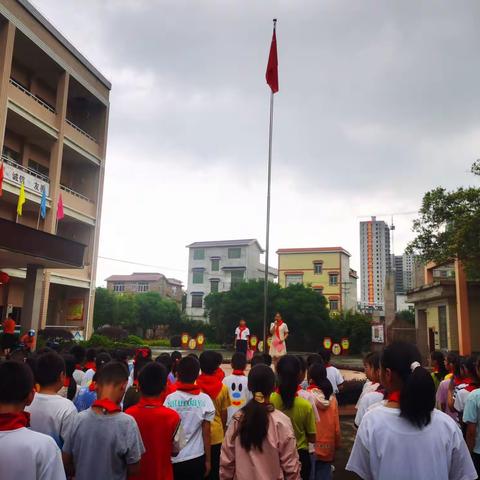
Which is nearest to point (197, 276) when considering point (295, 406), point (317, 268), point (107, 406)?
point (317, 268)

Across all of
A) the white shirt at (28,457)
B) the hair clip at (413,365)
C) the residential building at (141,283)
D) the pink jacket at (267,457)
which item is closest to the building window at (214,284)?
the residential building at (141,283)

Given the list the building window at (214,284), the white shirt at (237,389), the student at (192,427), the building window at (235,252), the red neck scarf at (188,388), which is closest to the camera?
the student at (192,427)

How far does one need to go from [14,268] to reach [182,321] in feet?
86.6

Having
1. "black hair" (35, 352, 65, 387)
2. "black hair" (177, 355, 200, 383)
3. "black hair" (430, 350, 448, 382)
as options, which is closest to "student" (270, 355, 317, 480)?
"black hair" (177, 355, 200, 383)

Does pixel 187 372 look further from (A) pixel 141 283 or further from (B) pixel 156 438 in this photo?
(A) pixel 141 283

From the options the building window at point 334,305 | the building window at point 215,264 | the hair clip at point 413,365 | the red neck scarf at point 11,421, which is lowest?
the red neck scarf at point 11,421

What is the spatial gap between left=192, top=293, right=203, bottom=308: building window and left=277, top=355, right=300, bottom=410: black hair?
4922cm

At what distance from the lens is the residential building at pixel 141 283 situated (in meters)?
61.1

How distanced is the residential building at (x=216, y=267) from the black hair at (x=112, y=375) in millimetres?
48612

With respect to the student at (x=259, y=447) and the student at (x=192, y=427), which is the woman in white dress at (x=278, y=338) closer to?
the student at (x=192, y=427)

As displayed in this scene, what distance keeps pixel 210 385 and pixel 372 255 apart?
84.4m

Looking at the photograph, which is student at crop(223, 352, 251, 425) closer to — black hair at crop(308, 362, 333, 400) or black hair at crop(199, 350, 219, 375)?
black hair at crop(199, 350, 219, 375)

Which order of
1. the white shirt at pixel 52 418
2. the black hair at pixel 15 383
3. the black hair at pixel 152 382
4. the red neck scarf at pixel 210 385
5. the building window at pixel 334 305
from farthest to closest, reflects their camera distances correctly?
the building window at pixel 334 305
the red neck scarf at pixel 210 385
the black hair at pixel 152 382
the white shirt at pixel 52 418
the black hair at pixel 15 383

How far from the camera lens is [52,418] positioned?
123 inches
